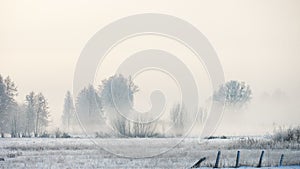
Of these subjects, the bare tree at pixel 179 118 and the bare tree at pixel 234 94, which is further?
the bare tree at pixel 234 94

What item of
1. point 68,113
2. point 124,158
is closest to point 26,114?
point 68,113

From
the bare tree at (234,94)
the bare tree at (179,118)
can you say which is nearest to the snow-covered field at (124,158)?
the bare tree at (179,118)

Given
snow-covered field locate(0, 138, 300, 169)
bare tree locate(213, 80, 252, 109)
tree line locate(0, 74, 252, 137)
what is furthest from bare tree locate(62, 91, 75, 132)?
snow-covered field locate(0, 138, 300, 169)

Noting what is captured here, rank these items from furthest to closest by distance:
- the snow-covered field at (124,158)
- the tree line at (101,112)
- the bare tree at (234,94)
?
the bare tree at (234,94), the tree line at (101,112), the snow-covered field at (124,158)

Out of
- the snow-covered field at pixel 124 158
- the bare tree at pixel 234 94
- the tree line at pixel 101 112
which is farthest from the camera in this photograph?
the bare tree at pixel 234 94

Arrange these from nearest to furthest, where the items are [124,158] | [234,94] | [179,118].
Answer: [124,158], [179,118], [234,94]

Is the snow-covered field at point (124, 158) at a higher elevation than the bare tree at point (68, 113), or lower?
lower

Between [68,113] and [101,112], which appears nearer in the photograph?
[101,112]

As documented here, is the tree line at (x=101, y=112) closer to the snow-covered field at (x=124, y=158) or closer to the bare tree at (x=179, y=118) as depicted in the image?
the bare tree at (x=179, y=118)

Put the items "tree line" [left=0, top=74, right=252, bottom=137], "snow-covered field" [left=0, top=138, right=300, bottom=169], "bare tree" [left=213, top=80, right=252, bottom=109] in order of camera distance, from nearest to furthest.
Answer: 1. "snow-covered field" [left=0, top=138, right=300, bottom=169]
2. "tree line" [left=0, top=74, right=252, bottom=137]
3. "bare tree" [left=213, top=80, right=252, bottom=109]

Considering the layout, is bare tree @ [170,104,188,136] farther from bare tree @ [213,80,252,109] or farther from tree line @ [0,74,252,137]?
bare tree @ [213,80,252,109]

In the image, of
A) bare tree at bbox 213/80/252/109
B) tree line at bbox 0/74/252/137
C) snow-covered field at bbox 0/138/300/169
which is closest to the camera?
snow-covered field at bbox 0/138/300/169

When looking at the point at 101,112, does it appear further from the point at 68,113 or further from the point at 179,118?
the point at 68,113

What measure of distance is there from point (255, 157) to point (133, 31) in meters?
39.3
